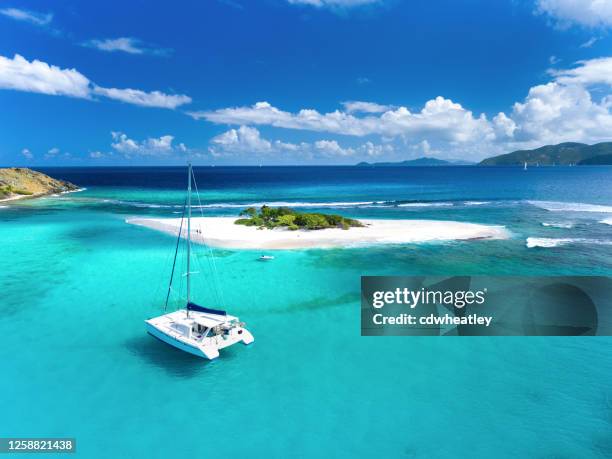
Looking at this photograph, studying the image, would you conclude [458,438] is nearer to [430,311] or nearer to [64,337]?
[430,311]

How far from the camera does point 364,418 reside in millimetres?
18297

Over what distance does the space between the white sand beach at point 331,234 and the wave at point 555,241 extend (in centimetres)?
387

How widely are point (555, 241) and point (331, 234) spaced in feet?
93.0

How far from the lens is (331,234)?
177ft

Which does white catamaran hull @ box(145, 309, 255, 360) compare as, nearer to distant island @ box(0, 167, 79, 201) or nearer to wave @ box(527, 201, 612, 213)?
wave @ box(527, 201, 612, 213)

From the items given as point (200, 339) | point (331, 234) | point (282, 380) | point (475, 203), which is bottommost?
point (282, 380)

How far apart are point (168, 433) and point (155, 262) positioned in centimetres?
2634

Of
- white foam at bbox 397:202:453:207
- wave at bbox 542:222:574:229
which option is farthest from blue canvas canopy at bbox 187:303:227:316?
white foam at bbox 397:202:453:207

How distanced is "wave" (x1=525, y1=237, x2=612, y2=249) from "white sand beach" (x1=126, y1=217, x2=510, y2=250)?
12.7ft

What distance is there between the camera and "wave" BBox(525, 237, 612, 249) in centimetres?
4930

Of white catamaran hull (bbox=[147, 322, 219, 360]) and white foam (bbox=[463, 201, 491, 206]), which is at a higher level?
white foam (bbox=[463, 201, 491, 206])

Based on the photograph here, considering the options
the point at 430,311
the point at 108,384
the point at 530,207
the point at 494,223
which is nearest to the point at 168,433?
the point at 108,384

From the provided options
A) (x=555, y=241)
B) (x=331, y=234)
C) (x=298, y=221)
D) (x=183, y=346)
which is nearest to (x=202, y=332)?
(x=183, y=346)

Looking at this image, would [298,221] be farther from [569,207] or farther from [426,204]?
[569,207]
